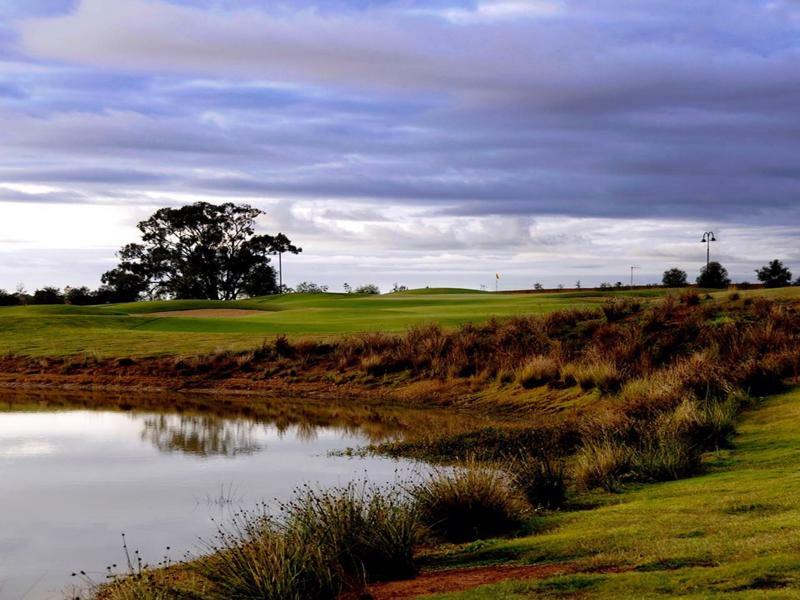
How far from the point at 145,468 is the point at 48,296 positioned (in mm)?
75600

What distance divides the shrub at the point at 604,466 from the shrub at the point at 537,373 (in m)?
12.9

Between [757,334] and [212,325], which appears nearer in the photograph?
[757,334]

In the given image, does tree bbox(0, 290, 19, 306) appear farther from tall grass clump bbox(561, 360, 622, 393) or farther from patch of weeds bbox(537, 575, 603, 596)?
patch of weeds bbox(537, 575, 603, 596)

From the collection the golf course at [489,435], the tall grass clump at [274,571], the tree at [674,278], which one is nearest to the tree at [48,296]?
the golf course at [489,435]

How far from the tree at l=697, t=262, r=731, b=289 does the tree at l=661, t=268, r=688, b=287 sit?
507cm

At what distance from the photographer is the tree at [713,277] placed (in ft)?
220

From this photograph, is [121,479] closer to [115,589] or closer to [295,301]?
[115,589]

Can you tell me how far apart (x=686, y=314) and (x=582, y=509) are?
21.1m

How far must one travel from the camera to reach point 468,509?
39.5 feet

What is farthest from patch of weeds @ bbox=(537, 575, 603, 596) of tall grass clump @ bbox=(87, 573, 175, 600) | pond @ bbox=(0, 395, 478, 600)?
pond @ bbox=(0, 395, 478, 600)

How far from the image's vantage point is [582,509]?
12805 millimetres

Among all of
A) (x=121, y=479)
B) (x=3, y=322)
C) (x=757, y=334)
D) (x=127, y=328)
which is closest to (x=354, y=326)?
(x=127, y=328)

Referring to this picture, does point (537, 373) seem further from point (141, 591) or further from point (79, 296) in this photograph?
point (79, 296)

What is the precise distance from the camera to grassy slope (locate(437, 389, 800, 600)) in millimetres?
7785
